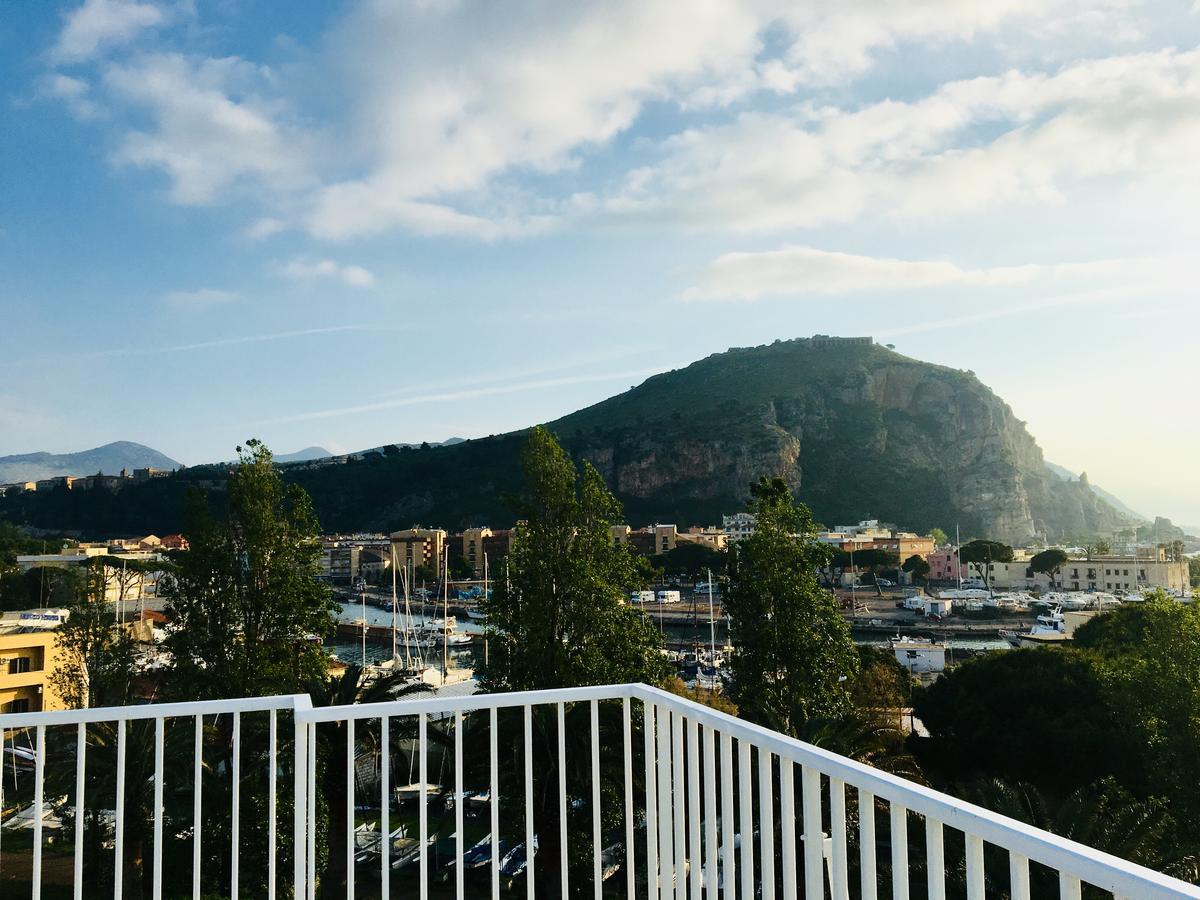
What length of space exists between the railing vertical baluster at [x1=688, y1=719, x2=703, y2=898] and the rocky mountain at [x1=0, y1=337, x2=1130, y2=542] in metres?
70.1

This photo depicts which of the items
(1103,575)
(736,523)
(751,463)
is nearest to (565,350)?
(736,523)

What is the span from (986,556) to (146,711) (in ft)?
231

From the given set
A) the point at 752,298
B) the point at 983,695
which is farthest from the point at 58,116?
the point at 983,695

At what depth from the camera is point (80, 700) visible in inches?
778

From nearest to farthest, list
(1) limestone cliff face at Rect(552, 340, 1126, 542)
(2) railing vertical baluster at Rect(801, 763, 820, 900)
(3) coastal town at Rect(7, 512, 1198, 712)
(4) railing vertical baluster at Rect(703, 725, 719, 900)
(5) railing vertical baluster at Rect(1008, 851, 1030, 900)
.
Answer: (5) railing vertical baluster at Rect(1008, 851, 1030, 900) < (2) railing vertical baluster at Rect(801, 763, 820, 900) < (4) railing vertical baluster at Rect(703, 725, 719, 900) < (3) coastal town at Rect(7, 512, 1198, 712) < (1) limestone cliff face at Rect(552, 340, 1126, 542)

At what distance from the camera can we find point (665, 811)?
2143mm

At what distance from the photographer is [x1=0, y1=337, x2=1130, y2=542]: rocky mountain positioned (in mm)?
76438

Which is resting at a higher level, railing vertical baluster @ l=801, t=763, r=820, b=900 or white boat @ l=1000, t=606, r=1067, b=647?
railing vertical baluster @ l=801, t=763, r=820, b=900

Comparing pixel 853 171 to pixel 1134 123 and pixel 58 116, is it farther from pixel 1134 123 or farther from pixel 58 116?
pixel 58 116

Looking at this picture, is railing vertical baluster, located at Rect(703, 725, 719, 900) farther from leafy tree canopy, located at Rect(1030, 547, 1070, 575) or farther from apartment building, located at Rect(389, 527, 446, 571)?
leafy tree canopy, located at Rect(1030, 547, 1070, 575)

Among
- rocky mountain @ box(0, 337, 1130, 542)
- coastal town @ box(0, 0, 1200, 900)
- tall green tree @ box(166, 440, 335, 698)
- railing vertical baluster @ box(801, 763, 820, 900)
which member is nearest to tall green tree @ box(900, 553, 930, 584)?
rocky mountain @ box(0, 337, 1130, 542)

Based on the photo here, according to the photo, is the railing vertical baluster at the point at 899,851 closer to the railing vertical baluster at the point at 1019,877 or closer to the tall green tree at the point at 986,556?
the railing vertical baluster at the point at 1019,877

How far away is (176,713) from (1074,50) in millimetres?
12695

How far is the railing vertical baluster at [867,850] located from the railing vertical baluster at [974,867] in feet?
0.52
